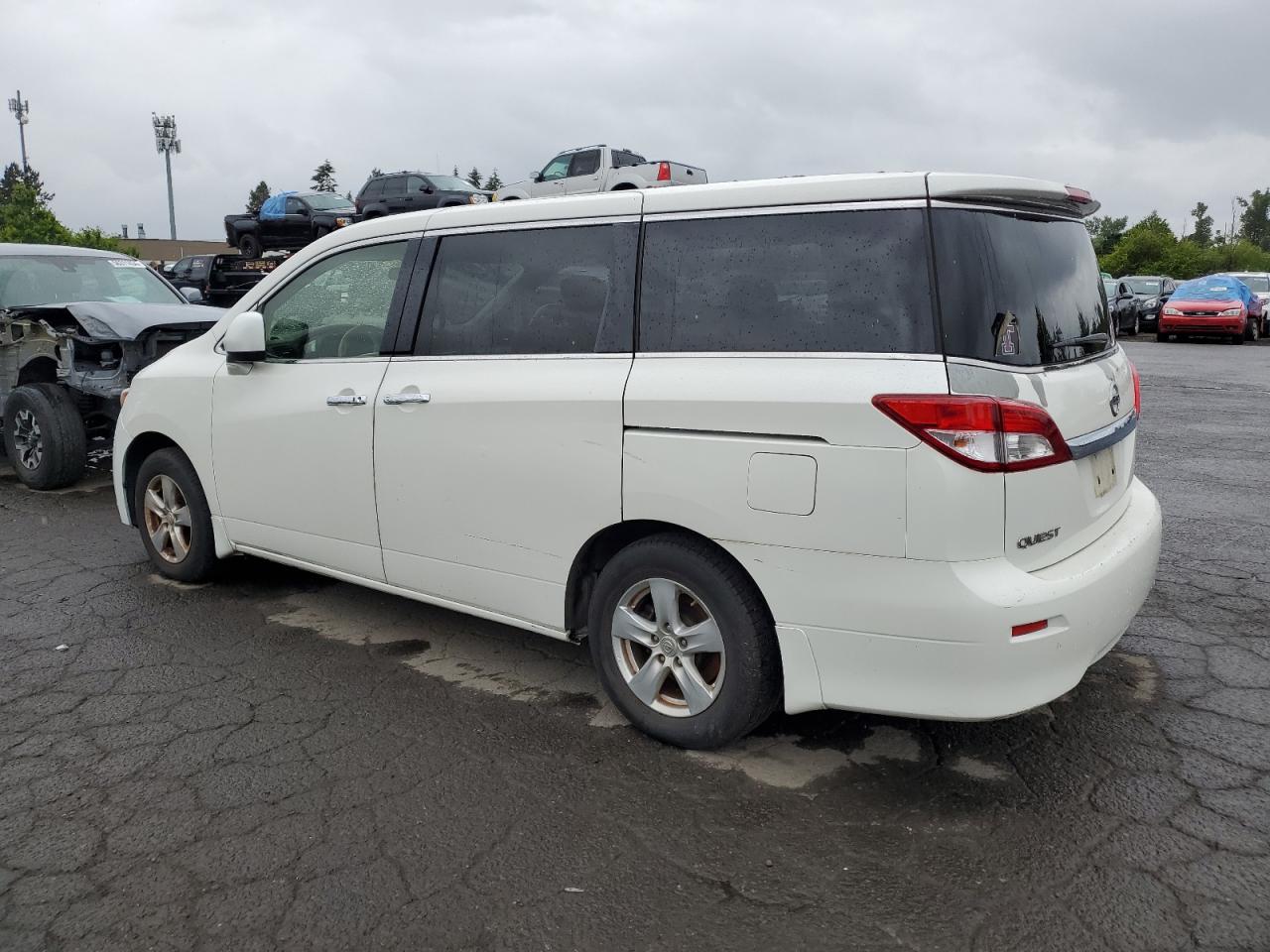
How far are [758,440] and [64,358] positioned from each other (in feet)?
21.8

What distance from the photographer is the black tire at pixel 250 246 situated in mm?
25484

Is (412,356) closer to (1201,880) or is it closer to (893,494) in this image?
(893,494)

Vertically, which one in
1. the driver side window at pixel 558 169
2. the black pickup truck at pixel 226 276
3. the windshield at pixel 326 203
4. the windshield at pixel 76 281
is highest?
the driver side window at pixel 558 169

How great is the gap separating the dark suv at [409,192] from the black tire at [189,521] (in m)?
19.7

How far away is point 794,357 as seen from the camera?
3107 millimetres

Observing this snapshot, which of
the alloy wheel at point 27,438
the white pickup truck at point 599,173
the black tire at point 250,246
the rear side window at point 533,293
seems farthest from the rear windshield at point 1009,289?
the black tire at point 250,246

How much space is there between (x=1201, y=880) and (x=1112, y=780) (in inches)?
21.5

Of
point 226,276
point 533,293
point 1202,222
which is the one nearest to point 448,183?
point 226,276

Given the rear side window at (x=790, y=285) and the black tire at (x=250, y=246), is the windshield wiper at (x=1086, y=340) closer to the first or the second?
the rear side window at (x=790, y=285)

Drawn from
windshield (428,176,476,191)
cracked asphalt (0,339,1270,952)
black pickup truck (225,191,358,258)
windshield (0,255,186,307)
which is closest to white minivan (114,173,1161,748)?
cracked asphalt (0,339,1270,952)

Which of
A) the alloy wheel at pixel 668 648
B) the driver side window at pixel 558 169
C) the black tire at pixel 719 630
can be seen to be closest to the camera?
the black tire at pixel 719 630

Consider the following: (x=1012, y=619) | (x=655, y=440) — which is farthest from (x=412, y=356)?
(x=1012, y=619)

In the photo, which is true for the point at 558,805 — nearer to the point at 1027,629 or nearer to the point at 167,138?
the point at 1027,629

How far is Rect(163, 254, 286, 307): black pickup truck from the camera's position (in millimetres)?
22125
